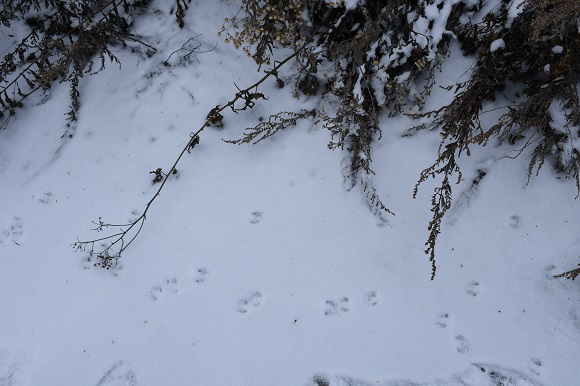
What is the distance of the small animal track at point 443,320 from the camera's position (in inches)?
105

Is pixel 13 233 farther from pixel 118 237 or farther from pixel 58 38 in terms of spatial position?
pixel 58 38

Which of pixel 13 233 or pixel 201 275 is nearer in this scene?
pixel 201 275

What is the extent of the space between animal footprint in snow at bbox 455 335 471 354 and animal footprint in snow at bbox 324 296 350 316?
71 centimetres

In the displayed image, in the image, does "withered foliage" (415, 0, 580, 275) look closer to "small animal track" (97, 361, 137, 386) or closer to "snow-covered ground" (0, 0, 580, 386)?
"snow-covered ground" (0, 0, 580, 386)

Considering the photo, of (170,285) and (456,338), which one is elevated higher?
(456,338)

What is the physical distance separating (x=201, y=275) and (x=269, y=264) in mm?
492

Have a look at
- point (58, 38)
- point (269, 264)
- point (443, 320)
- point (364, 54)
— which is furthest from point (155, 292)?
point (58, 38)

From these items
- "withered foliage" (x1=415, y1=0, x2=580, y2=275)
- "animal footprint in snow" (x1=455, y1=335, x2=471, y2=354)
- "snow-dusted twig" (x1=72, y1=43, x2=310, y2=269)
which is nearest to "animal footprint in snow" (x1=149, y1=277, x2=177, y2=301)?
"snow-dusted twig" (x1=72, y1=43, x2=310, y2=269)

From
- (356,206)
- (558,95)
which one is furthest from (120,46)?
(558,95)

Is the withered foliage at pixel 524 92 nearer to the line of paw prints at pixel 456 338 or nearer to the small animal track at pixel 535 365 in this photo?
the line of paw prints at pixel 456 338

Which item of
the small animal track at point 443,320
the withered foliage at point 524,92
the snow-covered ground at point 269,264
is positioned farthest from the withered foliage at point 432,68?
the small animal track at point 443,320

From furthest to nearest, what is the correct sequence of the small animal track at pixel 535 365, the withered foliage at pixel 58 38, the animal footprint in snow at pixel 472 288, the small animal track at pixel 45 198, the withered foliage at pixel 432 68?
the withered foliage at pixel 58 38
the small animal track at pixel 45 198
the animal footprint in snow at pixel 472 288
the withered foliage at pixel 432 68
the small animal track at pixel 535 365

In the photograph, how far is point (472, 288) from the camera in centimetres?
275

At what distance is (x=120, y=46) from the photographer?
3723mm
